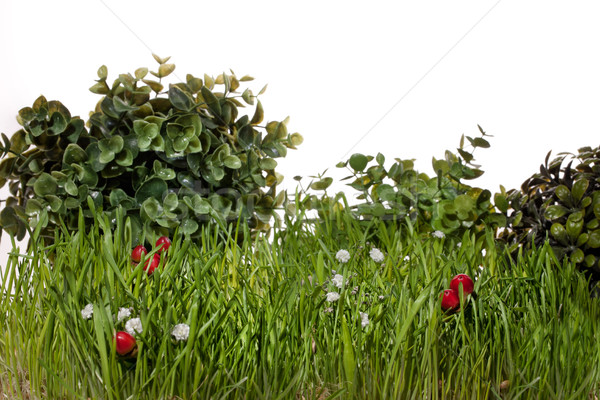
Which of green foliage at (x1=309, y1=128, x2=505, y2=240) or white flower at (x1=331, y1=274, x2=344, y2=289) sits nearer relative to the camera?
white flower at (x1=331, y1=274, x2=344, y2=289)

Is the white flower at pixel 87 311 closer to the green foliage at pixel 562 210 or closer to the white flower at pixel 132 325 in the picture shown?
the white flower at pixel 132 325

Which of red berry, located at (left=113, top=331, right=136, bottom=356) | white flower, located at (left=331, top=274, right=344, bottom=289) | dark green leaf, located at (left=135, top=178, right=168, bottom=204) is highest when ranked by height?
dark green leaf, located at (left=135, top=178, right=168, bottom=204)

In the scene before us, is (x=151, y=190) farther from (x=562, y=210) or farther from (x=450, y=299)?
(x=562, y=210)

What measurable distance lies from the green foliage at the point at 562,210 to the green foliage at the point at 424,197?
97 mm

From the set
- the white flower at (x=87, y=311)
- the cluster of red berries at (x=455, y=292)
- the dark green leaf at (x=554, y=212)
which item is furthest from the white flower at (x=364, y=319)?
the dark green leaf at (x=554, y=212)

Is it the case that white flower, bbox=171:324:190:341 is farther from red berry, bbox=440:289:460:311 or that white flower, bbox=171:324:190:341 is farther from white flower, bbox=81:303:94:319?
red berry, bbox=440:289:460:311

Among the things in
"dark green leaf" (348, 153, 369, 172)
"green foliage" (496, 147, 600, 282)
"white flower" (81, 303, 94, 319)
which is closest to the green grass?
"white flower" (81, 303, 94, 319)

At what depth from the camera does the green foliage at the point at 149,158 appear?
1.96 meters

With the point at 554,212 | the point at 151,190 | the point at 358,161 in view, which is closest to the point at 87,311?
the point at 151,190

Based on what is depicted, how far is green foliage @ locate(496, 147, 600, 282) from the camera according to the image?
1.93m

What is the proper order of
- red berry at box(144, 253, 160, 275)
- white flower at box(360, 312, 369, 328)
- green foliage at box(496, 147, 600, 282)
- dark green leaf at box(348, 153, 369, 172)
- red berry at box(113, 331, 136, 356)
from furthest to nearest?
dark green leaf at box(348, 153, 369, 172)
green foliage at box(496, 147, 600, 282)
red berry at box(144, 253, 160, 275)
white flower at box(360, 312, 369, 328)
red berry at box(113, 331, 136, 356)

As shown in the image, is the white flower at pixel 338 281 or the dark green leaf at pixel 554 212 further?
the dark green leaf at pixel 554 212

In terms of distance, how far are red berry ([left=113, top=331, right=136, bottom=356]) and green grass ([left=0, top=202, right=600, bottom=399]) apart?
2 centimetres

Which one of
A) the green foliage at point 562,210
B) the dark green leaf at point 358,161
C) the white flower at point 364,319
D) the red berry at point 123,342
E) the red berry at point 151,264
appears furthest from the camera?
the dark green leaf at point 358,161
